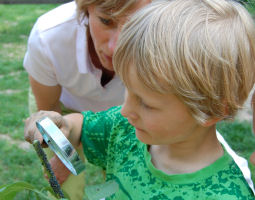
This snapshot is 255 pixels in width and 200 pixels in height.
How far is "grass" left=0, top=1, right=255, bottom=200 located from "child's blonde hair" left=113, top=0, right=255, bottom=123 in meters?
0.17

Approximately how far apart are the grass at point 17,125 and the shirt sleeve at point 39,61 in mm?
407

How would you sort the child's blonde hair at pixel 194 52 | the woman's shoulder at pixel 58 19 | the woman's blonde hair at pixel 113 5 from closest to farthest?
the child's blonde hair at pixel 194 52
the woman's blonde hair at pixel 113 5
the woman's shoulder at pixel 58 19

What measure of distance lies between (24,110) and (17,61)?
1095mm

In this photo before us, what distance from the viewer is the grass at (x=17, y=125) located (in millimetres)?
2398

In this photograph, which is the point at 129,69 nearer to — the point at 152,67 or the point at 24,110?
the point at 152,67

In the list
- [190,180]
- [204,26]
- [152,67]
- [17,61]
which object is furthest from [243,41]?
[17,61]

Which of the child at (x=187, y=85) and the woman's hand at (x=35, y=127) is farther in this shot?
the woman's hand at (x=35, y=127)

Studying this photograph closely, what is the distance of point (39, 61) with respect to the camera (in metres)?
1.50

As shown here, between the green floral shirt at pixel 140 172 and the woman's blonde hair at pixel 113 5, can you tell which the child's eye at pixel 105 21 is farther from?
the green floral shirt at pixel 140 172

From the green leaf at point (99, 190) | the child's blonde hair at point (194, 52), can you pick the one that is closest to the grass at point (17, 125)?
the child's blonde hair at point (194, 52)

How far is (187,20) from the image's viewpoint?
29.6 inches

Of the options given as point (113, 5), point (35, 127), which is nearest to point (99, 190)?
point (35, 127)

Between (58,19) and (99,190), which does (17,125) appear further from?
(99,190)

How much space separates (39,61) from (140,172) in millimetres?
746
